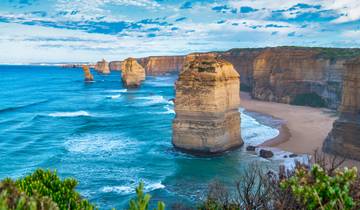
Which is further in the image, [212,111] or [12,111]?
[12,111]

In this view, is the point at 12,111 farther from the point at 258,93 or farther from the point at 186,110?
the point at 258,93

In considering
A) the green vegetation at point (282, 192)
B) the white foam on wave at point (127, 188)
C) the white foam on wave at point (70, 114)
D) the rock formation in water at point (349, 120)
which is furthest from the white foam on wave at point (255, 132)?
the green vegetation at point (282, 192)

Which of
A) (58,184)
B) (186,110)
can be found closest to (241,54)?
(186,110)

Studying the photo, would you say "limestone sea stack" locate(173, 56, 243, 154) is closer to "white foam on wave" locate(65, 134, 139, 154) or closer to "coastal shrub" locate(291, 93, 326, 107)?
"white foam on wave" locate(65, 134, 139, 154)

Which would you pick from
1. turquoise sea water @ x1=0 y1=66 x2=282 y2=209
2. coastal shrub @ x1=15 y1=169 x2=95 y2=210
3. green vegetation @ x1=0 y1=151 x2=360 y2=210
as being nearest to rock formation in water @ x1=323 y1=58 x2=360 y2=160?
turquoise sea water @ x1=0 y1=66 x2=282 y2=209

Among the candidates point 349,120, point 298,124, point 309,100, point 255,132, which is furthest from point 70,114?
point 349,120

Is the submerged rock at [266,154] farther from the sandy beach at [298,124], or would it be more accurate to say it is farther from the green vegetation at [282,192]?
the green vegetation at [282,192]
